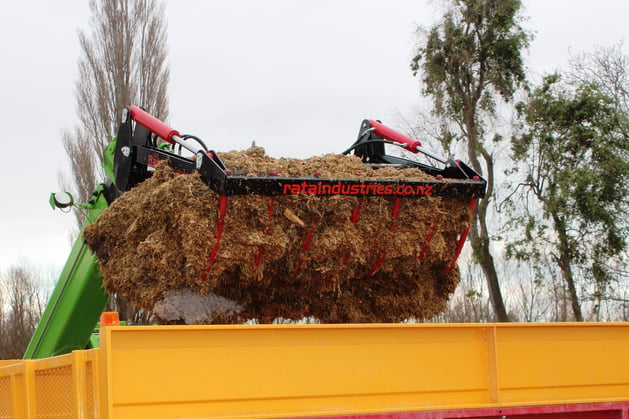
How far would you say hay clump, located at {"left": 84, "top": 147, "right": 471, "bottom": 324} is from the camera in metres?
4.77

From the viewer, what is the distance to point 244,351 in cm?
362

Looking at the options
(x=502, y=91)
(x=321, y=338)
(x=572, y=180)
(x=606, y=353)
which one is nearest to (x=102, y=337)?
(x=321, y=338)

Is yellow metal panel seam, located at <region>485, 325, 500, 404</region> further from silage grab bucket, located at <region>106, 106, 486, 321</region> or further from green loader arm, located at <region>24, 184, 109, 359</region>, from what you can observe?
green loader arm, located at <region>24, 184, 109, 359</region>

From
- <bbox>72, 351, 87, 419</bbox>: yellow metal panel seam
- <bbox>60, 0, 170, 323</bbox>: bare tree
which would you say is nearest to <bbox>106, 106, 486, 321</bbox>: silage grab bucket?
<bbox>72, 351, 87, 419</bbox>: yellow metal panel seam

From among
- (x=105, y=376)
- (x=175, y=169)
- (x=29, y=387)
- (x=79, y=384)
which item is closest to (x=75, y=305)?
(x=175, y=169)

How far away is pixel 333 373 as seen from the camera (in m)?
3.81

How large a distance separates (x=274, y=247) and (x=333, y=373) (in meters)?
1.23

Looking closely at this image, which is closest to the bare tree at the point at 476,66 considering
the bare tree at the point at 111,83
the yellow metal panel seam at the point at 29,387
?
the bare tree at the point at 111,83

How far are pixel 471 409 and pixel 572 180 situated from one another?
17.1m

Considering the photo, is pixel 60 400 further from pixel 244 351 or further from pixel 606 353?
pixel 606 353

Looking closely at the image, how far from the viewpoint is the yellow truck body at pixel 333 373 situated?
11.2 feet

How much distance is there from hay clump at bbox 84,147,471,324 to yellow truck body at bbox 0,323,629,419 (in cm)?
102

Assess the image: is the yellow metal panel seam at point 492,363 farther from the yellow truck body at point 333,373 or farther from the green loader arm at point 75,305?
the green loader arm at point 75,305

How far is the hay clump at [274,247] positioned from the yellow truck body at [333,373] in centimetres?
102
